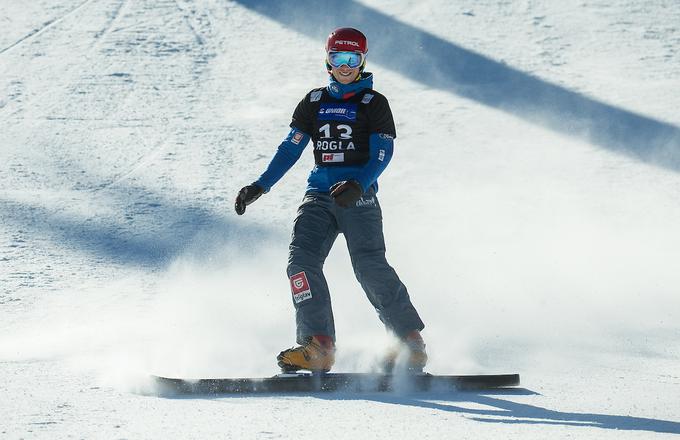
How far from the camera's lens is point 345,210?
5.27 m

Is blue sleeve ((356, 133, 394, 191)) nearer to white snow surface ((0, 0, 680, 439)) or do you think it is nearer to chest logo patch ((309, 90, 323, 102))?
chest logo patch ((309, 90, 323, 102))

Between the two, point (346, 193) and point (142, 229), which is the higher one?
point (142, 229)

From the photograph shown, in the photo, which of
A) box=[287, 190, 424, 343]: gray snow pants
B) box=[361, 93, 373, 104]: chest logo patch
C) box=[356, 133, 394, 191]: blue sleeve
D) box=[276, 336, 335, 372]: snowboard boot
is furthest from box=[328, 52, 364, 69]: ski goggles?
box=[276, 336, 335, 372]: snowboard boot

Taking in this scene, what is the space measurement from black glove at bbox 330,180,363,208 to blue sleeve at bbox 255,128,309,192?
0.56m

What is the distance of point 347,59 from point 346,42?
8 centimetres

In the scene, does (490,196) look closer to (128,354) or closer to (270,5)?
(128,354)

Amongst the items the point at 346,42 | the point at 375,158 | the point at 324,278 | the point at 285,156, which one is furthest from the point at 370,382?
the point at 346,42

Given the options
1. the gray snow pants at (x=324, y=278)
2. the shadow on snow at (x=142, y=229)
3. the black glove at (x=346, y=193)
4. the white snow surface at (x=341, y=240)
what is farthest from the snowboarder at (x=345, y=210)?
the shadow on snow at (x=142, y=229)

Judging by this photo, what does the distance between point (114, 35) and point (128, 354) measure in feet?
26.7

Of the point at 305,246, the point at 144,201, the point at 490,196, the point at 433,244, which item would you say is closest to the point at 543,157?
the point at 490,196

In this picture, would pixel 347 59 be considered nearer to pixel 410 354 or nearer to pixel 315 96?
pixel 315 96

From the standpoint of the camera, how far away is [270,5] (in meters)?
14.2

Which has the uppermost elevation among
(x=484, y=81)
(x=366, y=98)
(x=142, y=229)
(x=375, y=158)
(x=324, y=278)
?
(x=484, y=81)

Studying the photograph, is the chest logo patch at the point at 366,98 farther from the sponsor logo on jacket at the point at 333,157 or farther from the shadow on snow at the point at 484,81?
the shadow on snow at the point at 484,81
